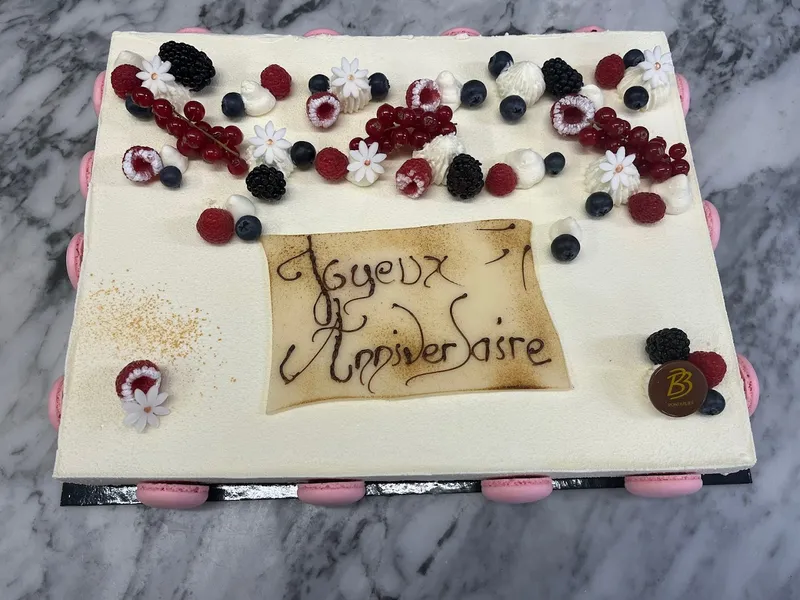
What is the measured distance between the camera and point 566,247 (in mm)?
1407

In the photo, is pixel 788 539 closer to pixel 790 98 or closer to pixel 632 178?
pixel 632 178

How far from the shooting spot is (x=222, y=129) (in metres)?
1.50

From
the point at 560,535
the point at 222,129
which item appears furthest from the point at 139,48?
the point at 560,535

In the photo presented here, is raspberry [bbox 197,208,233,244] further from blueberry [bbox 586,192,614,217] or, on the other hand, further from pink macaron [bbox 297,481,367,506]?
blueberry [bbox 586,192,614,217]

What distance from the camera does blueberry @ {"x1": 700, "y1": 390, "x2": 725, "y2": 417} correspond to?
4.30ft

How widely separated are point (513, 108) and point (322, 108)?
1.44ft

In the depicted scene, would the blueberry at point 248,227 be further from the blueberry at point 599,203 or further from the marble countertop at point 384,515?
the blueberry at point 599,203

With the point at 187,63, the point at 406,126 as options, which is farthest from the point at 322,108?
the point at 187,63

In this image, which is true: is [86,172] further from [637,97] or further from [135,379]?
[637,97]

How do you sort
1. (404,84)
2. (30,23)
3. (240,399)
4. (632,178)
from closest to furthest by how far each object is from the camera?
(240,399) < (632,178) < (404,84) < (30,23)

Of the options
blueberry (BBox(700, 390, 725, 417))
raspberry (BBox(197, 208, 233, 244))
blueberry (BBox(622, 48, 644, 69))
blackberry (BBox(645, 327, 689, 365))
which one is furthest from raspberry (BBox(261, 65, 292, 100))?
blueberry (BBox(700, 390, 725, 417))

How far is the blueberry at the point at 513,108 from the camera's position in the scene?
156cm

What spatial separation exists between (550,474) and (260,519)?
0.64 metres

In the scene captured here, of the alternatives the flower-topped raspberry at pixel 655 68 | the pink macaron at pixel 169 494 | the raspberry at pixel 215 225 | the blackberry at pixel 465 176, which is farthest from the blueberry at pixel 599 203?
the pink macaron at pixel 169 494
